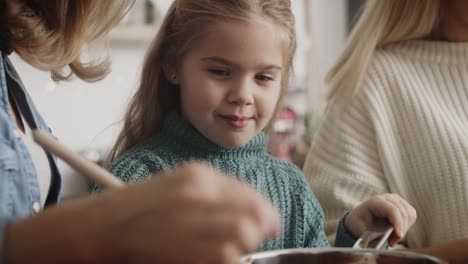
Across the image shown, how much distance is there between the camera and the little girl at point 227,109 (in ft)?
2.97

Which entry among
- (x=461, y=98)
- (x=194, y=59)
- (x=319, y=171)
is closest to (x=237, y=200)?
(x=194, y=59)

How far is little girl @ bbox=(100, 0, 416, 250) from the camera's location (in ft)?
2.97

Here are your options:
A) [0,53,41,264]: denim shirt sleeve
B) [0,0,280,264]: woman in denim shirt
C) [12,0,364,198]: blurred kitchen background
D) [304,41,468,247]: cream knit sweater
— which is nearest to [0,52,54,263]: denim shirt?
[0,53,41,264]: denim shirt sleeve

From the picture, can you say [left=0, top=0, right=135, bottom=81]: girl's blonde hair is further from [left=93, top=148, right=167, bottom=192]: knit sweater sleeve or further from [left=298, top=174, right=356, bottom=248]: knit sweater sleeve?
[left=298, top=174, right=356, bottom=248]: knit sweater sleeve

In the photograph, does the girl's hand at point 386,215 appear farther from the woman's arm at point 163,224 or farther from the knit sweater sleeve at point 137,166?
the woman's arm at point 163,224

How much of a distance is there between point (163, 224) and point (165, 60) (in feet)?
2.24

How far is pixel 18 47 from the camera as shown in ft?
3.02

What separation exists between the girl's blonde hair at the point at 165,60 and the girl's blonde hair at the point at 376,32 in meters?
0.28

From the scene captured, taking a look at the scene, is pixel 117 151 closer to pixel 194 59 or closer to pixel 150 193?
pixel 194 59

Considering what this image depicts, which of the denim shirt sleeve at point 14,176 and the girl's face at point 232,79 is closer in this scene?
the denim shirt sleeve at point 14,176

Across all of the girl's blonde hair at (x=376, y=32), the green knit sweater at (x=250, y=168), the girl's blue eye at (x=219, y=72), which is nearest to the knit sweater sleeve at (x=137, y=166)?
the green knit sweater at (x=250, y=168)

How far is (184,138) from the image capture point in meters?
0.98

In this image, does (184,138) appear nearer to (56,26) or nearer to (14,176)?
(56,26)

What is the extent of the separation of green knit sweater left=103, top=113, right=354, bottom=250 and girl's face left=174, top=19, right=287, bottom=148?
0.04 m
